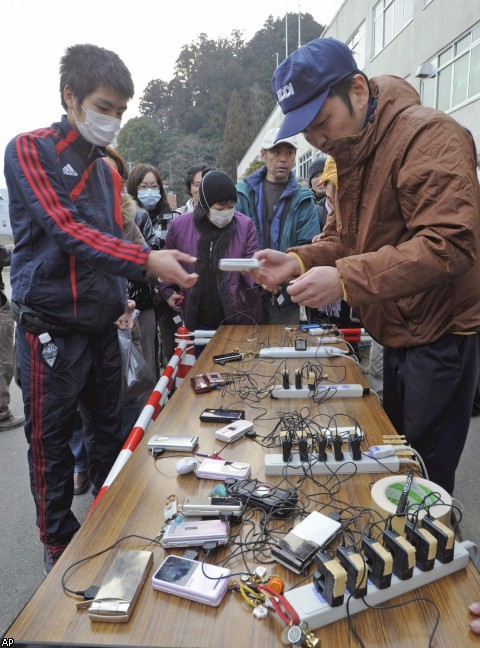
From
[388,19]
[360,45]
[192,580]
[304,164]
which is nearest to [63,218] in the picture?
[192,580]

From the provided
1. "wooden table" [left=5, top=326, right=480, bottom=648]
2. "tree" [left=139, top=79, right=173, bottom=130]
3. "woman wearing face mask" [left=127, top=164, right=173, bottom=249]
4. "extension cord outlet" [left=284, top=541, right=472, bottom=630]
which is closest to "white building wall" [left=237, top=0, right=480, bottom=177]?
"woman wearing face mask" [left=127, top=164, right=173, bottom=249]

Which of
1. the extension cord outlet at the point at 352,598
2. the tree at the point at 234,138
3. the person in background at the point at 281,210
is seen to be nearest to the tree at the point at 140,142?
the tree at the point at 234,138

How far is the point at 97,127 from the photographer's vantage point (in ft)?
6.22

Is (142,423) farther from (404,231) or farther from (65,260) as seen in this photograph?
(404,231)

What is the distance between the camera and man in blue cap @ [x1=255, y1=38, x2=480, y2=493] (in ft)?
4.16

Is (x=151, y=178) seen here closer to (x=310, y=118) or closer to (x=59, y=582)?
(x=310, y=118)

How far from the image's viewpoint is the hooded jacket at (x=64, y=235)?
1.71m

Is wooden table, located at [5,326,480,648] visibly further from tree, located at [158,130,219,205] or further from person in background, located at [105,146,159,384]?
tree, located at [158,130,219,205]

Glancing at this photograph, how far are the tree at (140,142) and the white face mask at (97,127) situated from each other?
52.6 metres

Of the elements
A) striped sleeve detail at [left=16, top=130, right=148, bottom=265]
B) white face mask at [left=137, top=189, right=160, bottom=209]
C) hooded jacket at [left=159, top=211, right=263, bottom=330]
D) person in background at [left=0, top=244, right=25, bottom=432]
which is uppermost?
white face mask at [left=137, top=189, right=160, bottom=209]

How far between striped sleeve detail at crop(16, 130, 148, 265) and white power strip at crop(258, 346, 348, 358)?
1.05 metres

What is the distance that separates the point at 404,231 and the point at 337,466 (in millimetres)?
802

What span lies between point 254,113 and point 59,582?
61622mm

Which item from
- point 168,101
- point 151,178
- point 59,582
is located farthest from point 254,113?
point 59,582
